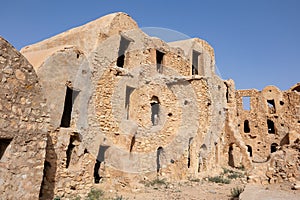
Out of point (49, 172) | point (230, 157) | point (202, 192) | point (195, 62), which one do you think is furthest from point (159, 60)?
point (230, 157)

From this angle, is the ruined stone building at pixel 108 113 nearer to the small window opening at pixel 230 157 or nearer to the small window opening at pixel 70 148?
the small window opening at pixel 70 148

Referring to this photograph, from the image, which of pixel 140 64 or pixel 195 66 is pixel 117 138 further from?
pixel 195 66

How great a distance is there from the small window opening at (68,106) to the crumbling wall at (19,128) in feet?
11.7

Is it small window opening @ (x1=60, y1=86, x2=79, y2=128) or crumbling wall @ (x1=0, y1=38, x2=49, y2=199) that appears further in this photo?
small window opening @ (x1=60, y1=86, x2=79, y2=128)

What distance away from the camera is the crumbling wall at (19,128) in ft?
16.9

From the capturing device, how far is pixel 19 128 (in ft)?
17.7

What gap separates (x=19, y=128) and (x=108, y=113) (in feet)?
19.2

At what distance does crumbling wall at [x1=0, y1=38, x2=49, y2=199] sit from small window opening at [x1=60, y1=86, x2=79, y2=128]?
140 inches

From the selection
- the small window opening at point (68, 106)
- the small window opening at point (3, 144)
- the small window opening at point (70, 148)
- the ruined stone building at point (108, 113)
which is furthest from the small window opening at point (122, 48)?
the small window opening at point (3, 144)

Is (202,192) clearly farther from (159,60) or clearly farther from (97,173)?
(159,60)

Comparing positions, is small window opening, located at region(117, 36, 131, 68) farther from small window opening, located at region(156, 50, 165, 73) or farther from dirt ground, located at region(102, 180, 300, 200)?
dirt ground, located at region(102, 180, 300, 200)

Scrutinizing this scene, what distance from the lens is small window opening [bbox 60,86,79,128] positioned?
9445 millimetres

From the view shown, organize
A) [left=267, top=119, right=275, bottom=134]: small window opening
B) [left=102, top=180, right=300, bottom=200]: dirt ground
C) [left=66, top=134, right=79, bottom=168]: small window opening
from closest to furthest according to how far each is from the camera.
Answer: [left=102, top=180, right=300, bottom=200]: dirt ground < [left=66, top=134, right=79, bottom=168]: small window opening < [left=267, top=119, right=275, bottom=134]: small window opening

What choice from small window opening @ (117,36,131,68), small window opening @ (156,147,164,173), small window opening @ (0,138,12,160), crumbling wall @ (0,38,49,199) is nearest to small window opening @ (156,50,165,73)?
small window opening @ (117,36,131,68)
